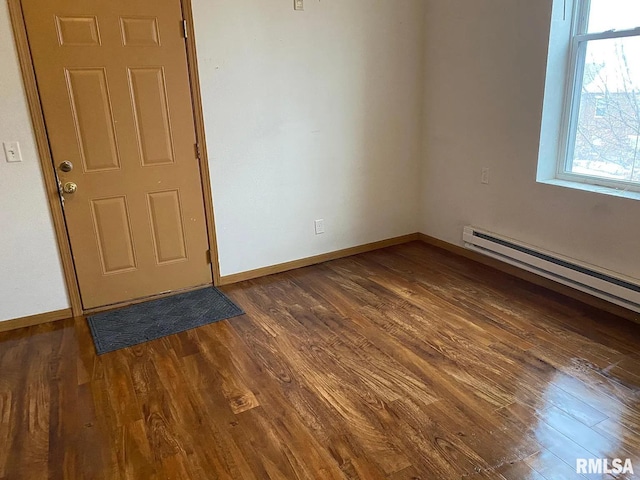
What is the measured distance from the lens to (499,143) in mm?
3506

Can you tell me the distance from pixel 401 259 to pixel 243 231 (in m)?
1.38

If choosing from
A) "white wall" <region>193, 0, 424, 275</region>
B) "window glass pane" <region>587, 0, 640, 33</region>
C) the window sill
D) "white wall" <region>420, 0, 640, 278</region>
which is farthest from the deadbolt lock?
"window glass pane" <region>587, 0, 640, 33</region>

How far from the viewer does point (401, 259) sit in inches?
159

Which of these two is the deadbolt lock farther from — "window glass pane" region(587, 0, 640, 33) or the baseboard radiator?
"window glass pane" region(587, 0, 640, 33)

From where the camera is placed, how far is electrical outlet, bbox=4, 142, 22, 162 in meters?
2.79

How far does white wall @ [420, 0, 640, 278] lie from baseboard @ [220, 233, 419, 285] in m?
0.35

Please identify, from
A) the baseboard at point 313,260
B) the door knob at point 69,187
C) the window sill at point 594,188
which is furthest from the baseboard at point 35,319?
the window sill at point 594,188

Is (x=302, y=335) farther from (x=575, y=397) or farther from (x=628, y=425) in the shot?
(x=628, y=425)

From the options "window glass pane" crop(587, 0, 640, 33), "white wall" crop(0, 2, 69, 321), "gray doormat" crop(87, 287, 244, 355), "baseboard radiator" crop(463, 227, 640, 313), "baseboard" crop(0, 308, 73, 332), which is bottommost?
"gray doormat" crop(87, 287, 244, 355)

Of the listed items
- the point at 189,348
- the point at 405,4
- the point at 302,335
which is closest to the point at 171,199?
the point at 189,348

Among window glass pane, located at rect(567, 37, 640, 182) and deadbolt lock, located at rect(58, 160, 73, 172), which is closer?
window glass pane, located at rect(567, 37, 640, 182)

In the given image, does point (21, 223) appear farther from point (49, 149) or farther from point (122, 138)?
point (122, 138)

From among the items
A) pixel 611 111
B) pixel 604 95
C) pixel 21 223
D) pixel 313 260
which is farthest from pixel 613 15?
pixel 21 223

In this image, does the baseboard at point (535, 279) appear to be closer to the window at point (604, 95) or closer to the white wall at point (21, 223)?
the window at point (604, 95)
